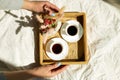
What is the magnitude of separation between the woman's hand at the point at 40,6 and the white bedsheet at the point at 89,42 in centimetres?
4

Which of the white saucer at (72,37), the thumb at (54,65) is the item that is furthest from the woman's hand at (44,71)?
the white saucer at (72,37)

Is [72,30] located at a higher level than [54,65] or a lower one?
higher

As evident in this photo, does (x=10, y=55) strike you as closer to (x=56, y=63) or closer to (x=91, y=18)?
(x=56, y=63)

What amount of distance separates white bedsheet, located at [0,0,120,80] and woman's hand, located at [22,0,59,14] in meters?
0.04

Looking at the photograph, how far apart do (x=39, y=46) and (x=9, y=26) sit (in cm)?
16

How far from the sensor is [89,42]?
1095 millimetres

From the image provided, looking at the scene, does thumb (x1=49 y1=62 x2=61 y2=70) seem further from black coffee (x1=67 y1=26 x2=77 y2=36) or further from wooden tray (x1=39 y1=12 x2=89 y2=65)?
black coffee (x1=67 y1=26 x2=77 y2=36)

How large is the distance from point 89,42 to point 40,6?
236mm

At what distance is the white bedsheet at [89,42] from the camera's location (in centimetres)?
107

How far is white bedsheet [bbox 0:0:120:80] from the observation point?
3.50 ft

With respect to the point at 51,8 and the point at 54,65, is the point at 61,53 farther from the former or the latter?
the point at 51,8

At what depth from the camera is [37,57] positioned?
108cm

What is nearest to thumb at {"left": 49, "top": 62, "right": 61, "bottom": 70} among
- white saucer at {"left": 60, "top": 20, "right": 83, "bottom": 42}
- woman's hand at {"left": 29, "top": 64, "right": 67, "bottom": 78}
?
woman's hand at {"left": 29, "top": 64, "right": 67, "bottom": 78}

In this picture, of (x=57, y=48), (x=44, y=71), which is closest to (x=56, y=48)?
(x=57, y=48)
